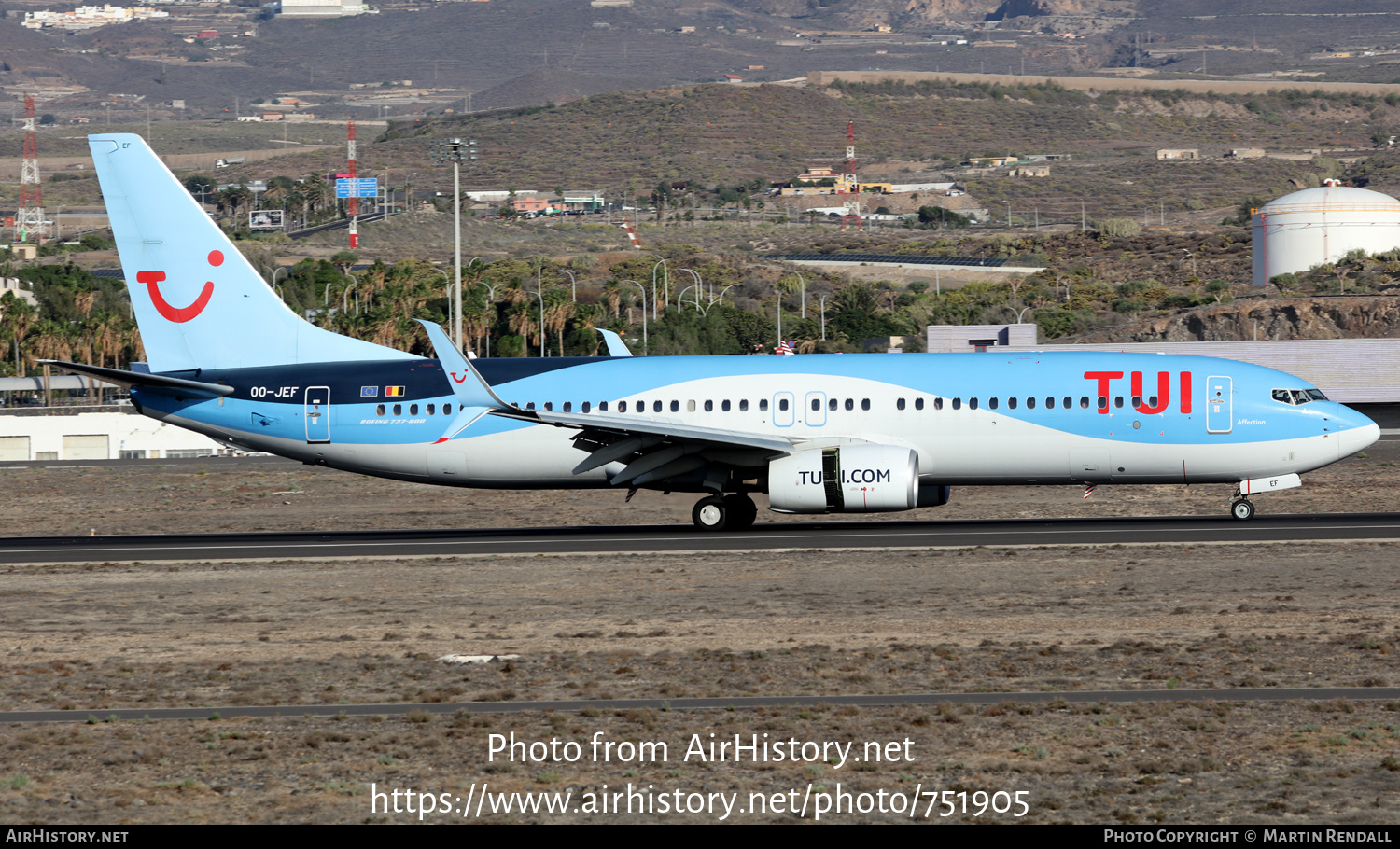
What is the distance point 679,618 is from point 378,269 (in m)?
140

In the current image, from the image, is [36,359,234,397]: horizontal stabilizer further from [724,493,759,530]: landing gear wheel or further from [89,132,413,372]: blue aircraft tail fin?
[724,493,759,530]: landing gear wheel

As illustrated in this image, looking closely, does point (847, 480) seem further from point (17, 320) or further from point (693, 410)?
point (17, 320)

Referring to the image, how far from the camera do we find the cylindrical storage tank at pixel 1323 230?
155500mm

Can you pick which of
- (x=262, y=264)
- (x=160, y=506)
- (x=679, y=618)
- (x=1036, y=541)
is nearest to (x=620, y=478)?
(x=1036, y=541)

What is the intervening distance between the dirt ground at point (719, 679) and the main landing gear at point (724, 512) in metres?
5.18

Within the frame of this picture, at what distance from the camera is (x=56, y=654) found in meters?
22.1

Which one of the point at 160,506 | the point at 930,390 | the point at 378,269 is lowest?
the point at 160,506

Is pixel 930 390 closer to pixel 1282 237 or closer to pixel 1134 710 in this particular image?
pixel 1134 710

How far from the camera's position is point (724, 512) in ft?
122

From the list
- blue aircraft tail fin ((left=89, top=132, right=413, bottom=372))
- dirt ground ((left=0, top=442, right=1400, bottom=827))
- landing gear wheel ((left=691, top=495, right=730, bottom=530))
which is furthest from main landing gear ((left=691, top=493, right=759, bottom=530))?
blue aircraft tail fin ((left=89, top=132, right=413, bottom=372))

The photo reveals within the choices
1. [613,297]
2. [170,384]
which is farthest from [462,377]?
[613,297]

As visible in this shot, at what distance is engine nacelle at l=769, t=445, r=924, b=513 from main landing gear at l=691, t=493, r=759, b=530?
2.50 m

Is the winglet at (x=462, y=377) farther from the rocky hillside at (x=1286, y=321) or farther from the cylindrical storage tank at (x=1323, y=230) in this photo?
the cylindrical storage tank at (x=1323, y=230)

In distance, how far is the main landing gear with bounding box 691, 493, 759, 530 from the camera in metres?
37.2
